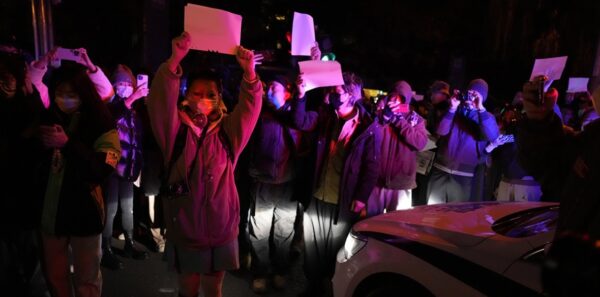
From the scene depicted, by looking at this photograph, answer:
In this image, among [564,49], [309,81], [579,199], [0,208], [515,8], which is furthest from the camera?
[515,8]

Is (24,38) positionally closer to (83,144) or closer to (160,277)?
(160,277)

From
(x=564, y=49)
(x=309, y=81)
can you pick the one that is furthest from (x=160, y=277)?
(x=564, y=49)

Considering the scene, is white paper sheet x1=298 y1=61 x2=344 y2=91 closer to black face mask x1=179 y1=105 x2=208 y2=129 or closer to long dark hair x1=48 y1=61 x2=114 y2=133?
black face mask x1=179 y1=105 x2=208 y2=129

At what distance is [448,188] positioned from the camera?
18.4 ft

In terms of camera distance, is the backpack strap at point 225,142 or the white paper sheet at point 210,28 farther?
the backpack strap at point 225,142

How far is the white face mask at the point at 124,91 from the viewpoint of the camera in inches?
197

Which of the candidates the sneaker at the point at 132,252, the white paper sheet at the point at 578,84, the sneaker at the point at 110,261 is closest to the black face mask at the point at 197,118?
the sneaker at the point at 110,261

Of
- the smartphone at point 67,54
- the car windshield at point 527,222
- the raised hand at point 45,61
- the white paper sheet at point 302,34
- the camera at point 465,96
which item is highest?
the white paper sheet at point 302,34

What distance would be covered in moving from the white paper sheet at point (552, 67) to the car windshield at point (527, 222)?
1397 millimetres

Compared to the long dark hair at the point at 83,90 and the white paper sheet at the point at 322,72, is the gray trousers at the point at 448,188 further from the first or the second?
the long dark hair at the point at 83,90

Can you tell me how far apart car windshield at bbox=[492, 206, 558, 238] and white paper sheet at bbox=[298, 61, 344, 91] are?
1.76 metres

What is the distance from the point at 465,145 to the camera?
18.2 ft

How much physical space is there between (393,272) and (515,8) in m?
20.1

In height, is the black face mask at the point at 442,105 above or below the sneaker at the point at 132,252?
above
